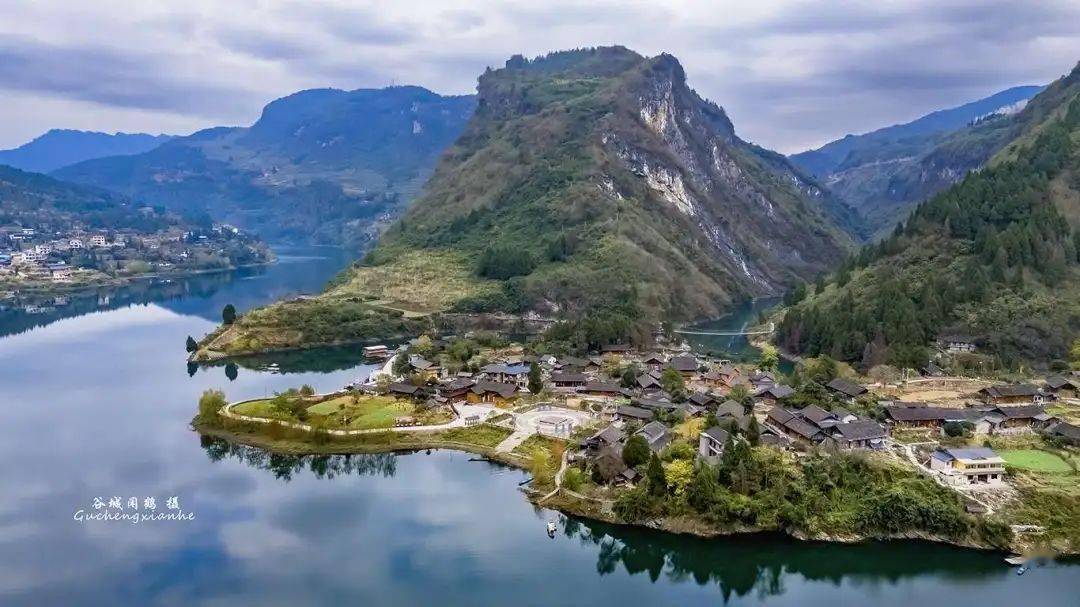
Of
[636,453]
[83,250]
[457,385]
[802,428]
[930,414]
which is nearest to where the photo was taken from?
[636,453]

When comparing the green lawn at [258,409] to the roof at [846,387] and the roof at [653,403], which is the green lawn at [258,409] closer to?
the roof at [653,403]

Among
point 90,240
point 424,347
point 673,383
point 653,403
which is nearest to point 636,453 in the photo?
point 653,403

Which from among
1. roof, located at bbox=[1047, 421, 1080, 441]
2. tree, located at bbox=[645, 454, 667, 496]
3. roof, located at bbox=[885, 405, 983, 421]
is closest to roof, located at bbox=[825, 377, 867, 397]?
roof, located at bbox=[885, 405, 983, 421]

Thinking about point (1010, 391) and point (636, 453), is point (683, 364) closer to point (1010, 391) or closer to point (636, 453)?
point (1010, 391)

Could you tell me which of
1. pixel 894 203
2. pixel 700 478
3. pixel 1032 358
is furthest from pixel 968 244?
pixel 894 203

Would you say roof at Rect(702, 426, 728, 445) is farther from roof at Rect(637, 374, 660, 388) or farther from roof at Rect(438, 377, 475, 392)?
roof at Rect(438, 377, 475, 392)

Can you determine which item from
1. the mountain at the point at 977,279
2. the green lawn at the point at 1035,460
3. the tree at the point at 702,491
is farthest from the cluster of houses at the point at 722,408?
the mountain at the point at 977,279
